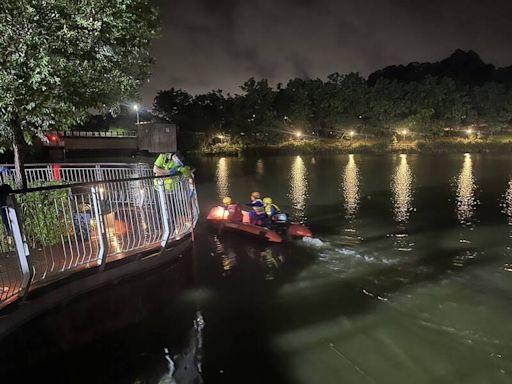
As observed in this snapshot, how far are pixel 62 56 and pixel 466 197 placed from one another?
56.9ft

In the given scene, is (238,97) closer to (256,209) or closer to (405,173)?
(405,173)

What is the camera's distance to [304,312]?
6574 millimetres

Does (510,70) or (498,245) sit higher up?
(510,70)

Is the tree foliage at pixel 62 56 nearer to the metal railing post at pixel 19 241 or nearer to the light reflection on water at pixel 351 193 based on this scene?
the metal railing post at pixel 19 241

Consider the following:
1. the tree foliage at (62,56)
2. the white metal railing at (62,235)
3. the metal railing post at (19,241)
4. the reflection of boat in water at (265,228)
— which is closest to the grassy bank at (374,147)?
the reflection of boat in water at (265,228)

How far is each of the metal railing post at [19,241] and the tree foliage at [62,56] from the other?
74.2 inches

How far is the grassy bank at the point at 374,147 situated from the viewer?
5797 centimetres

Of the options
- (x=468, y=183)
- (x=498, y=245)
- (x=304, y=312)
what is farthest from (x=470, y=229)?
(x=468, y=183)

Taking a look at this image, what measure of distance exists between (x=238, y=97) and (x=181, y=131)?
36.0 ft

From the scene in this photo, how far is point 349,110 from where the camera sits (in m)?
67.5

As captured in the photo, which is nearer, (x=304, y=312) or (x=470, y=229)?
(x=304, y=312)

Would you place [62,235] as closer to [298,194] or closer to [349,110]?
[298,194]

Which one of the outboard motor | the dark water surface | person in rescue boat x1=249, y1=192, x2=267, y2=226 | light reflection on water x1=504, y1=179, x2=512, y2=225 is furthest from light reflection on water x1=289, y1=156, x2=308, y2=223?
light reflection on water x1=504, y1=179, x2=512, y2=225

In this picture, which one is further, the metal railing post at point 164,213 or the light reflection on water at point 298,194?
the light reflection on water at point 298,194
